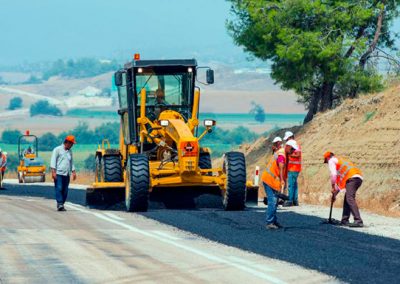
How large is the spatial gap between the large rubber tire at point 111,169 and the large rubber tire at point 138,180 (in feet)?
7.34

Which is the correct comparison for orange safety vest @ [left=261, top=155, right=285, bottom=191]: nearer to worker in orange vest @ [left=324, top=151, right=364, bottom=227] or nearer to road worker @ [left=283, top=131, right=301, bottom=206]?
worker in orange vest @ [left=324, top=151, right=364, bottom=227]

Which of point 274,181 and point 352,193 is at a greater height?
point 274,181

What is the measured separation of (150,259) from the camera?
14781 mm

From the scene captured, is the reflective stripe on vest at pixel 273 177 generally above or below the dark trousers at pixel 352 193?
above

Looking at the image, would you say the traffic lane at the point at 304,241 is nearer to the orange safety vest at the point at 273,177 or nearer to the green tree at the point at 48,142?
the orange safety vest at the point at 273,177

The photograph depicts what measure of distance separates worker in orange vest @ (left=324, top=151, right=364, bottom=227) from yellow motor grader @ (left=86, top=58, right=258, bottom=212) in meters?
3.61

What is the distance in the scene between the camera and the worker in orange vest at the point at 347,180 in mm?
19766

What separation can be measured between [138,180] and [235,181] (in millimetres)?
2081

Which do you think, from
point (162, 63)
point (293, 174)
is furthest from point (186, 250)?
point (293, 174)

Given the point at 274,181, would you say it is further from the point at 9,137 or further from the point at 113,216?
the point at 9,137

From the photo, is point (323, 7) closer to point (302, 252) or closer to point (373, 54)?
point (373, 54)

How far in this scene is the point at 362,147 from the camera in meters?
36.3

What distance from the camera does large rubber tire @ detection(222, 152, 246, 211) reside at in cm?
2320

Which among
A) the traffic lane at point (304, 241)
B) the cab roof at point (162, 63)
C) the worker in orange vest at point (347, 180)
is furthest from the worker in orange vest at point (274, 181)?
the cab roof at point (162, 63)
